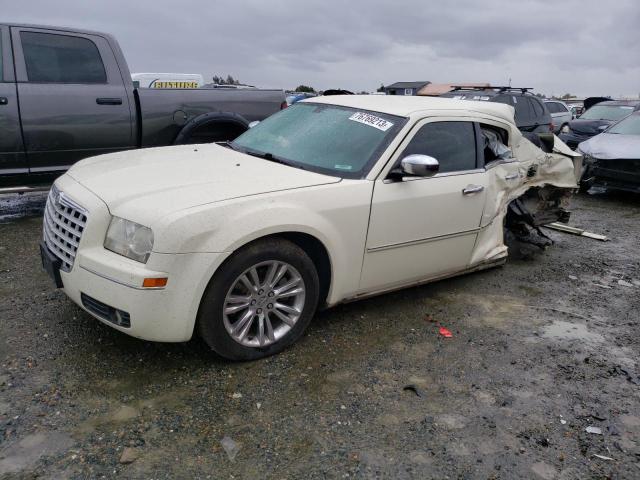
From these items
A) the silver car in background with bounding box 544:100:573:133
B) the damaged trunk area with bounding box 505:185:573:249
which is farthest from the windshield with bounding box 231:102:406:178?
the silver car in background with bounding box 544:100:573:133

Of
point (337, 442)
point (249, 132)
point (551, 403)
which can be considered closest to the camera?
point (337, 442)

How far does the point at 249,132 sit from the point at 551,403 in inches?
122

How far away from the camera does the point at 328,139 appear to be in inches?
156

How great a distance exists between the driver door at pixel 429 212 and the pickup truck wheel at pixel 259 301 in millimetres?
536

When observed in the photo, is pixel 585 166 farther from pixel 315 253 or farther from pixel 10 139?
pixel 10 139

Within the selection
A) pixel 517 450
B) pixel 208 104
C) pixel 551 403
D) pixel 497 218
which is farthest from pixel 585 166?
pixel 517 450

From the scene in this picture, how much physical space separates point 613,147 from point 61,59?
835 centimetres

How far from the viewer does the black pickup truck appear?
18.2ft

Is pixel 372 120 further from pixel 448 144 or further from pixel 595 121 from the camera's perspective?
pixel 595 121

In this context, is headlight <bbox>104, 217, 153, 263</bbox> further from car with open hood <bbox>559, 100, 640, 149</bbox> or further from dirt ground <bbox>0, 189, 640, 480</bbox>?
car with open hood <bbox>559, 100, 640, 149</bbox>

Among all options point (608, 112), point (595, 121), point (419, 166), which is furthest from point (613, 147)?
point (419, 166)

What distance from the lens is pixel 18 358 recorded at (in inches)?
127

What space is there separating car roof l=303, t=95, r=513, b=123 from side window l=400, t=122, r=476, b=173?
15 centimetres

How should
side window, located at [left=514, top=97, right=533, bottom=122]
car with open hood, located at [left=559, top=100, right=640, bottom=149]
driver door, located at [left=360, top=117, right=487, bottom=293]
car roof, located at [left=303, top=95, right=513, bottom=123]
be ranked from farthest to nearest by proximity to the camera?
1. car with open hood, located at [left=559, top=100, right=640, bottom=149]
2. side window, located at [left=514, top=97, right=533, bottom=122]
3. car roof, located at [left=303, top=95, right=513, bottom=123]
4. driver door, located at [left=360, top=117, right=487, bottom=293]
